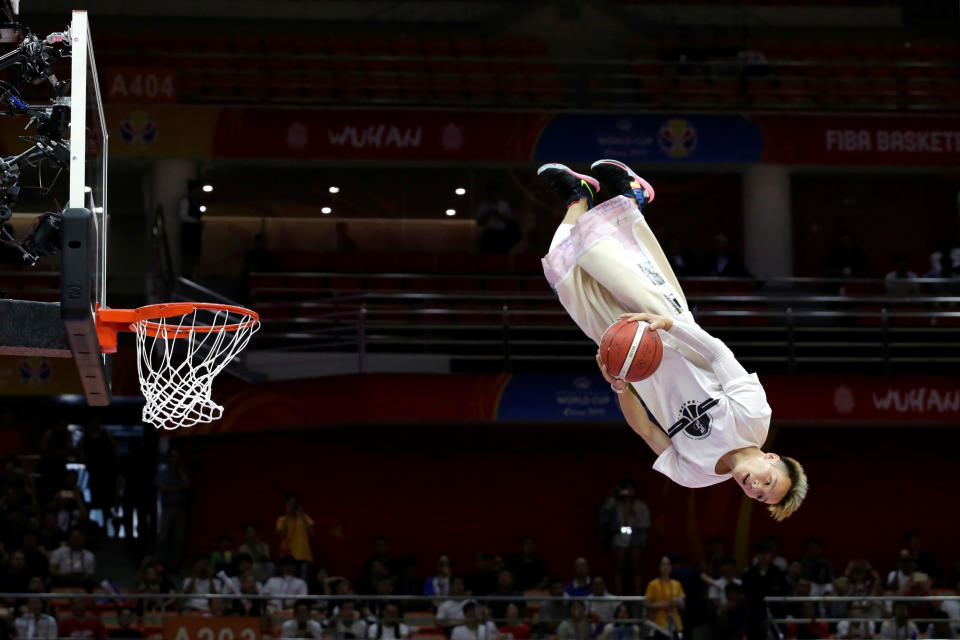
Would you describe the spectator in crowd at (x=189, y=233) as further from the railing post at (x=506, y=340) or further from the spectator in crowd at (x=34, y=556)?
the spectator in crowd at (x=34, y=556)

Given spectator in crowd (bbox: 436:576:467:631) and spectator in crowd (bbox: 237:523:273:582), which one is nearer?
spectator in crowd (bbox: 436:576:467:631)

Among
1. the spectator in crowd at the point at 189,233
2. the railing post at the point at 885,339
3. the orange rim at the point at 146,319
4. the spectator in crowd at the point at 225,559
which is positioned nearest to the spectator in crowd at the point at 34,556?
the spectator in crowd at the point at 225,559

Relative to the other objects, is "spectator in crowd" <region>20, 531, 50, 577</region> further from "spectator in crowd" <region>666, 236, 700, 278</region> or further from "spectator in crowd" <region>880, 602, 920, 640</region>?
"spectator in crowd" <region>666, 236, 700, 278</region>

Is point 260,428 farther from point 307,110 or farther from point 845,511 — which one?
point 845,511

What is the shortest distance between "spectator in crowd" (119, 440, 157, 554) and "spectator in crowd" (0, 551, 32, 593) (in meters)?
3.14

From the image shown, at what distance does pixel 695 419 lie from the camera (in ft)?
25.7

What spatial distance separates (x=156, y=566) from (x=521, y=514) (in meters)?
6.30

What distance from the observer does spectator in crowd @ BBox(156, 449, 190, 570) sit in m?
18.5

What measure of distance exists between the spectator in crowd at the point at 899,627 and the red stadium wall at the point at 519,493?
200 inches

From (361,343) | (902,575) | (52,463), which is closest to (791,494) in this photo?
(902,575)

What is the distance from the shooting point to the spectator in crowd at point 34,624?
14.6 metres

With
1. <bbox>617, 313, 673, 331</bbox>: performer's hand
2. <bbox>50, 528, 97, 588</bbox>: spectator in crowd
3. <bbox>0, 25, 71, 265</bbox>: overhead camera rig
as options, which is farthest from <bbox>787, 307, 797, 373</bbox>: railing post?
<bbox>0, 25, 71, 265</bbox>: overhead camera rig

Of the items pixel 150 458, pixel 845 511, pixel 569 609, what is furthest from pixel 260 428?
pixel 845 511

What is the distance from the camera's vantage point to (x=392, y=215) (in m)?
24.9
